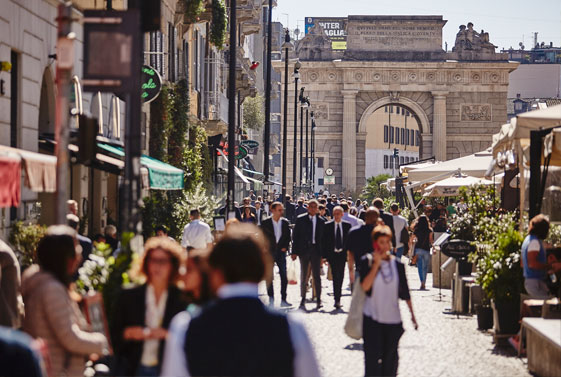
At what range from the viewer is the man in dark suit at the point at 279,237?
18.9 meters

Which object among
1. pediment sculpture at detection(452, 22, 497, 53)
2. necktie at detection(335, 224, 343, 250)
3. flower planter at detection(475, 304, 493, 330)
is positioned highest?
pediment sculpture at detection(452, 22, 497, 53)

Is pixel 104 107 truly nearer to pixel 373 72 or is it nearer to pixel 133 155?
pixel 133 155

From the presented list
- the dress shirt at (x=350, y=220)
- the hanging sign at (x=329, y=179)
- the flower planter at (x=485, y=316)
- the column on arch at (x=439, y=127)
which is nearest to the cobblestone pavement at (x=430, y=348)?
the flower planter at (x=485, y=316)

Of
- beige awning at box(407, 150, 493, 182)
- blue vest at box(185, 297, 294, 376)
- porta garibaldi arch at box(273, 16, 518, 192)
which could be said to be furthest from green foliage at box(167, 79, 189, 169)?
porta garibaldi arch at box(273, 16, 518, 192)

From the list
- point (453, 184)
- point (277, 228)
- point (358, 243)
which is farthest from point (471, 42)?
point (358, 243)

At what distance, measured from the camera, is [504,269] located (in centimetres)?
1381

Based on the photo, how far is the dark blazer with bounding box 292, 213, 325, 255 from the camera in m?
18.9

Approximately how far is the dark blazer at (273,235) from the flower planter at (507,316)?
18.7 feet

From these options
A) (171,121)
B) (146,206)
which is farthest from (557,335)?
(171,121)

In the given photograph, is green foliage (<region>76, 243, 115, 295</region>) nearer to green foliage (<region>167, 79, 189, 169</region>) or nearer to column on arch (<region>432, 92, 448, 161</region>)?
green foliage (<region>167, 79, 189, 169</region>)

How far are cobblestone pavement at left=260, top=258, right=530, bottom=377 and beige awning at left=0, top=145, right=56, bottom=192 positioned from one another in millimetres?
3608

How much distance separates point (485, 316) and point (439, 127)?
64.8 meters

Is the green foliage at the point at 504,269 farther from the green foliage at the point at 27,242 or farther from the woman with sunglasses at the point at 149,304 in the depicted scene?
the woman with sunglasses at the point at 149,304

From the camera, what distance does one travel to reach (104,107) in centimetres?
2298
